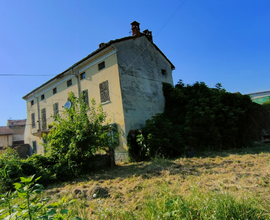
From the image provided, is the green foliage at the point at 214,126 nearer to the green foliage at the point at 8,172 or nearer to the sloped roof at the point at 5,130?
the green foliage at the point at 8,172

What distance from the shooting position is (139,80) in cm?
1168

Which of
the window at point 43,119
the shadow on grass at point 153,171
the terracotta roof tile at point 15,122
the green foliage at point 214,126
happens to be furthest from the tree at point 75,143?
the terracotta roof tile at point 15,122

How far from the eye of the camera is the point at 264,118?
31.5ft

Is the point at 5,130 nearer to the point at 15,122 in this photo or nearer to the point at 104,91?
the point at 15,122

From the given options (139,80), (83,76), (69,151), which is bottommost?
(69,151)

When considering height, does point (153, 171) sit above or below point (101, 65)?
below

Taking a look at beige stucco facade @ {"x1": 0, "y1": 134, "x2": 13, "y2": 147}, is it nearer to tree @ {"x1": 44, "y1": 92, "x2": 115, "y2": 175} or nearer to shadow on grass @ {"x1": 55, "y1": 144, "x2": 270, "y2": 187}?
tree @ {"x1": 44, "y1": 92, "x2": 115, "y2": 175}

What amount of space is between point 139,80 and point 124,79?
1.30 m

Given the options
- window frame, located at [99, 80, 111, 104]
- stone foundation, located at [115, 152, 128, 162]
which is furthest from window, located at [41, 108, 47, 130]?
stone foundation, located at [115, 152, 128, 162]

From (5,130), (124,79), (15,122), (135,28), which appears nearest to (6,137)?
(5,130)

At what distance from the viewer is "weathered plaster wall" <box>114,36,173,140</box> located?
1066 cm

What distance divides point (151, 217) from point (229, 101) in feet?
33.0

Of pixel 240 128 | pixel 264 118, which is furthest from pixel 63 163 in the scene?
pixel 264 118

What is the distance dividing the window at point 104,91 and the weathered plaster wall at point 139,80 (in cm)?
123
